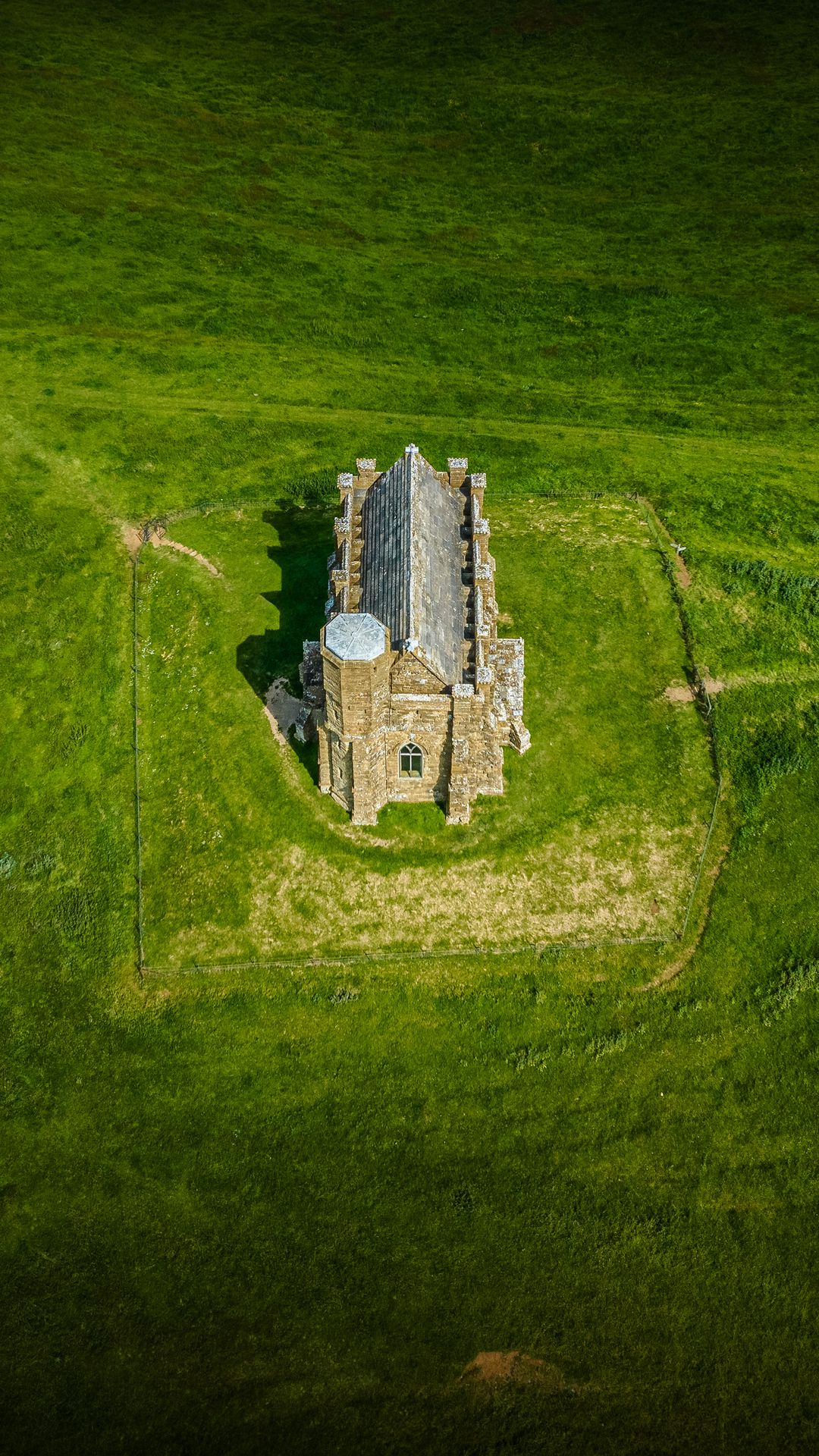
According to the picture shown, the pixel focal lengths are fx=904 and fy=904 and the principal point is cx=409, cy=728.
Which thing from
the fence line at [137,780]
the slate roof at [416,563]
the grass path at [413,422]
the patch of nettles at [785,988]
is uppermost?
the grass path at [413,422]

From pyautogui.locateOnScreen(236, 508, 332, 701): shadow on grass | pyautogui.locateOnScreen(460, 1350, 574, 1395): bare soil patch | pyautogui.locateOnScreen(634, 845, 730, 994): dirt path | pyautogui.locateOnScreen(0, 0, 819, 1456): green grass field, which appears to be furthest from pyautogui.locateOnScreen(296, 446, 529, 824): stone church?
pyautogui.locateOnScreen(460, 1350, 574, 1395): bare soil patch

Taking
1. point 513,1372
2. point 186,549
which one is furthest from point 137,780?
point 513,1372

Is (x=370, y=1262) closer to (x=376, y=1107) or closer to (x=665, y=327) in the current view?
(x=376, y=1107)

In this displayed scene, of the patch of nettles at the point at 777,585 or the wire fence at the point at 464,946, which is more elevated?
the patch of nettles at the point at 777,585

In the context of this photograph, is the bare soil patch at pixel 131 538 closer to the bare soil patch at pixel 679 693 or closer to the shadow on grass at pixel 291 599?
the shadow on grass at pixel 291 599

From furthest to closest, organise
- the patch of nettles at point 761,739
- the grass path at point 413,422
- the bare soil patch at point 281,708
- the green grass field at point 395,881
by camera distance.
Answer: the grass path at point 413,422 < the bare soil patch at point 281,708 < the patch of nettles at point 761,739 < the green grass field at point 395,881

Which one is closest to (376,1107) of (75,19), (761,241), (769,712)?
(769,712)

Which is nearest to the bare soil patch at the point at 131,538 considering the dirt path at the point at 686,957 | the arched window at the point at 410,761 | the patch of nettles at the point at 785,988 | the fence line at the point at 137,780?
the fence line at the point at 137,780
